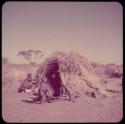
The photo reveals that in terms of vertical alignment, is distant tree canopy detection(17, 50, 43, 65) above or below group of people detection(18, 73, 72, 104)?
above

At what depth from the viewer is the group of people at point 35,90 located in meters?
2.30

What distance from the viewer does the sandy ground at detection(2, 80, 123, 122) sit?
2.31 metres

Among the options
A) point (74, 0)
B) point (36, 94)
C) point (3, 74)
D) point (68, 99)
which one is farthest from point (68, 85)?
point (74, 0)

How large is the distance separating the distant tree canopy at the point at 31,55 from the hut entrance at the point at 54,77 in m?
0.13

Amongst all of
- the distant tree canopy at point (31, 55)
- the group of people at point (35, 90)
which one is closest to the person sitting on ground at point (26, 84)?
the group of people at point (35, 90)

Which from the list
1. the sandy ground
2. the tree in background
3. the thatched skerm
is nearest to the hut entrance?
the thatched skerm

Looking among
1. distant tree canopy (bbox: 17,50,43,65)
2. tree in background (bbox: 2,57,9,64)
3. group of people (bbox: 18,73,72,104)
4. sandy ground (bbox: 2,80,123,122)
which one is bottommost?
sandy ground (bbox: 2,80,123,122)

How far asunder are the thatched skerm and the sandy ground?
8 centimetres

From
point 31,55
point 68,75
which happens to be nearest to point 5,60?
point 31,55

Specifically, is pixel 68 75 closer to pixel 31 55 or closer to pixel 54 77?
pixel 54 77

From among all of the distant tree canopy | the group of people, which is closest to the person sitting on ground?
the group of people

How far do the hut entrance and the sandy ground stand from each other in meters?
0.11

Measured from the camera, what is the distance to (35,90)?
92.2 inches

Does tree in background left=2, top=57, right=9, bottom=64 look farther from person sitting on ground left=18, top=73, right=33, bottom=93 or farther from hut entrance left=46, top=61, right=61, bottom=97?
hut entrance left=46, top=61, right=61, bottom=97
